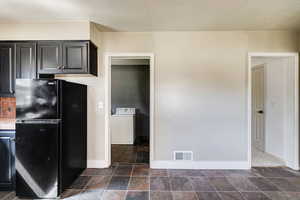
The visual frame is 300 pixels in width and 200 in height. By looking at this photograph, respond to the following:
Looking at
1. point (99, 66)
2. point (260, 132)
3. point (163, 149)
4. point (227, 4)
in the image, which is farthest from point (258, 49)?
point (99, 66)

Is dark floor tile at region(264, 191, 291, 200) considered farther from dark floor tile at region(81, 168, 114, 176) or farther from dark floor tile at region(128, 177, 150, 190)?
dark floor tile at region(81, 168, 114, 176)

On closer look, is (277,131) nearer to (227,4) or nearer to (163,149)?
(163,149)

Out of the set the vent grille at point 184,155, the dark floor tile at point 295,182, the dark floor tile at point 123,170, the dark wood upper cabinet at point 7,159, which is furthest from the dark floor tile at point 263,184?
the dark wood upper cabinet at point 7,159

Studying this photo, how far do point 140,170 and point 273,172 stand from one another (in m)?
2.41

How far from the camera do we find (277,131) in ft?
12.0

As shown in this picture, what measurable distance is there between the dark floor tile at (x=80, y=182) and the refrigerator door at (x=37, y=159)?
332 millimetres

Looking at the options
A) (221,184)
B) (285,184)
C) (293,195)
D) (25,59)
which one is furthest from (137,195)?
(25,59)

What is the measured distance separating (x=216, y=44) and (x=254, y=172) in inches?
96.2

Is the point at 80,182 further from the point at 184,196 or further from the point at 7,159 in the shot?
the point at 184,196

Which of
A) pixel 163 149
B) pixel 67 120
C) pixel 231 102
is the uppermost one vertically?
pixel 231 102

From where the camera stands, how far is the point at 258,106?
4344mm

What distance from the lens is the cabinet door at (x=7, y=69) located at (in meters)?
2.71

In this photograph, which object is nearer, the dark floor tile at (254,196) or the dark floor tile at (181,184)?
the dark floor tile at (254,196)

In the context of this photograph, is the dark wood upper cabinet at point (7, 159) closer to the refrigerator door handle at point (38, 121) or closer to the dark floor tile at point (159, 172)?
the refrigerator door handle at point (38, 121)
